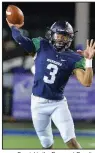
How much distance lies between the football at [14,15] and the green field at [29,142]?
26.1 inches

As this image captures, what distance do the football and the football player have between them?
0.11 feet

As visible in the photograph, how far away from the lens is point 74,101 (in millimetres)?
3588

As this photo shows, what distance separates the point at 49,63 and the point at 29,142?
52 cm

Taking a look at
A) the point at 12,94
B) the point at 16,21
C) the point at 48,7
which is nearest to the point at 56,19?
the point at 48,7

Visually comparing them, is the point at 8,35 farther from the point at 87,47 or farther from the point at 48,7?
the point at 87,47

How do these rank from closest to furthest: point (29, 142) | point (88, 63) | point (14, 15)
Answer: point (88, 63) → point (14, 15) → point (29, 142)

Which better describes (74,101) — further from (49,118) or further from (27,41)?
(27,41)

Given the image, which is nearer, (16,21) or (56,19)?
(16,21)

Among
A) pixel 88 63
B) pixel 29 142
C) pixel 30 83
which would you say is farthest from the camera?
pixel 30 83

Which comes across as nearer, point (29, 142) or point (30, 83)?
point (29, 142)

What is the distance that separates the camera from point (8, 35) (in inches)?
134

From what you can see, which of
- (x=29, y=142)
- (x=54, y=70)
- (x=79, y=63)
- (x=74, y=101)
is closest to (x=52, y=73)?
(x=54, y=70)

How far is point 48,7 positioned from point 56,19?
0.40ft

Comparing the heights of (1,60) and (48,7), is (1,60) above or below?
below
